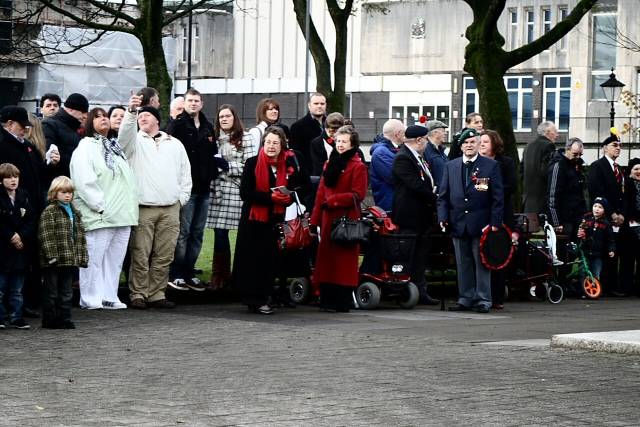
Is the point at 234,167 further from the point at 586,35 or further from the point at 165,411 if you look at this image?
the point at 586,35

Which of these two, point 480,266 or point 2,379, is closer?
point 2,379

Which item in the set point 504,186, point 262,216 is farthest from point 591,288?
point 262,216

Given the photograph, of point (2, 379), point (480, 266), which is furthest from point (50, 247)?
point (480, 266)

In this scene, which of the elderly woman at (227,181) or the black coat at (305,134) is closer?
the elderly woman at (227,181)

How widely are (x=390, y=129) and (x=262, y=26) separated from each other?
74010mm

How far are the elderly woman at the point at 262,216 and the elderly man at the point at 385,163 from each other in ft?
6.35

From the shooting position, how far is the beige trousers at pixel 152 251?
16.4 meters

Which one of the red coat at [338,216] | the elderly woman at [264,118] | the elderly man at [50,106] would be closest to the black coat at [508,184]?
the red coat at [338,216]

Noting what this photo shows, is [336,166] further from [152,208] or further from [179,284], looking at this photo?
[179,284]

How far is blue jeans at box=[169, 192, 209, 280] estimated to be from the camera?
1731cm

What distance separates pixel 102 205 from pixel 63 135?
0.91 meters

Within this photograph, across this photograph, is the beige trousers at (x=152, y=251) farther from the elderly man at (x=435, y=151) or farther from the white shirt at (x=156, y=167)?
the elderly man at (x=435, y=151)

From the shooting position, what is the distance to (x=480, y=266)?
1714 cm

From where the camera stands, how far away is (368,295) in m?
17.2
